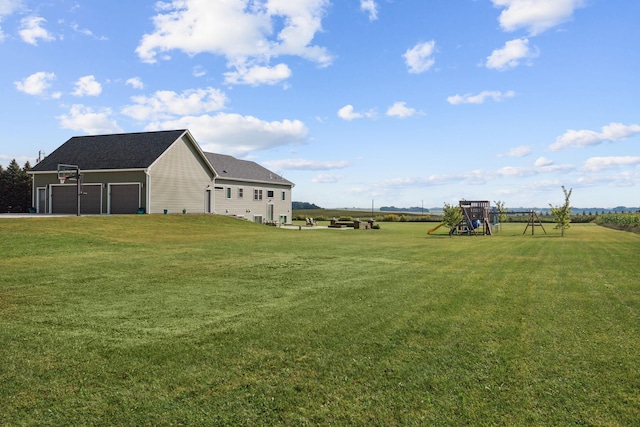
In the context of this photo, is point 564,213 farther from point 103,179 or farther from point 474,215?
point 103,179

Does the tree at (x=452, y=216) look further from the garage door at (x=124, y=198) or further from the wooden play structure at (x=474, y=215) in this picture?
the garage door at (x=124, y=198)

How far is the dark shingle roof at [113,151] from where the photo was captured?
32125 millimetres

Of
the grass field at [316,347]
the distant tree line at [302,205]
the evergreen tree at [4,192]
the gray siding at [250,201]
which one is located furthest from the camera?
the distant tree line at [302,205]

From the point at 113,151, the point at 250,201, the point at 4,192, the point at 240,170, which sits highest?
the point at 113,151

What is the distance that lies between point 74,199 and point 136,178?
648 cm

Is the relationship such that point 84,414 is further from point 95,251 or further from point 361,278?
point 95,251

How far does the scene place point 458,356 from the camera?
526 centimetres

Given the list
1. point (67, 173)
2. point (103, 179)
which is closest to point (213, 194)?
point (103, 179)

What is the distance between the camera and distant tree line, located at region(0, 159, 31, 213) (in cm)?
4388

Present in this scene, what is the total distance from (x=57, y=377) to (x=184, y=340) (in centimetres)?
151

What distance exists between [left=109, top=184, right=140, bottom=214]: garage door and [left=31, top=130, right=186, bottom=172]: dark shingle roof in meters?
1.45

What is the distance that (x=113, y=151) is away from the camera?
112 ft

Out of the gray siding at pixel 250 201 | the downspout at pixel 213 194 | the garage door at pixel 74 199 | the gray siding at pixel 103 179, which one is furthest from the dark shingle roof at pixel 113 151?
the gray siding at pixel 250 201

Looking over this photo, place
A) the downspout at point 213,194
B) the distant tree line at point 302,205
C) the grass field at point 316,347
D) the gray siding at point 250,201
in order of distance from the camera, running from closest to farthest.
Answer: the grass field at point 316,347 → the downspout at point 213,194 → the gray siding at point 250,201 → the distant tree line at point 302,205
